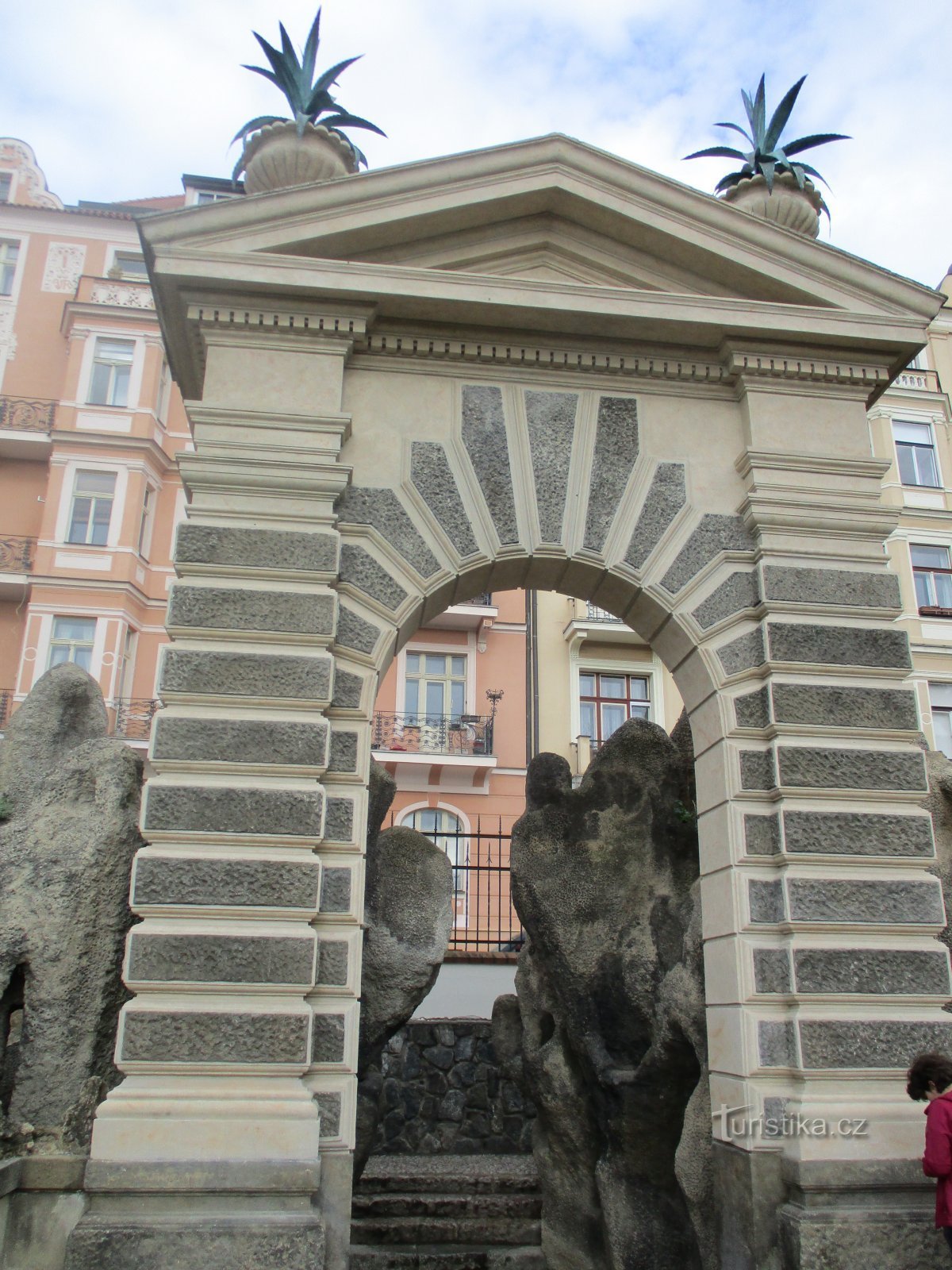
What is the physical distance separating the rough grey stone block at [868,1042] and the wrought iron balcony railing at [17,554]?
20.2 m

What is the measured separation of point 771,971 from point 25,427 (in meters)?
22.0

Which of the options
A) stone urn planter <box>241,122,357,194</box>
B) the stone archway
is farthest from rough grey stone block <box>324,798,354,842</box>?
stone urn planter <box>241,122,357,194</box>

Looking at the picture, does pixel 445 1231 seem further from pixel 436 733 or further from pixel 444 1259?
pixel 436 733

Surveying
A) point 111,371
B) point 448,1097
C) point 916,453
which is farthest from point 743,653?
point 111,371

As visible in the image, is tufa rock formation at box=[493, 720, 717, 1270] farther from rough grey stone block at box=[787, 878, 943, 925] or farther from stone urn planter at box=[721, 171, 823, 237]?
stone urn planter at box=[721, 171, 823, 237]

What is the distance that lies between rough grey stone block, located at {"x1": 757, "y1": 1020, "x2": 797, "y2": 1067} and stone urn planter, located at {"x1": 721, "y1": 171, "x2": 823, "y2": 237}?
6.36 meters

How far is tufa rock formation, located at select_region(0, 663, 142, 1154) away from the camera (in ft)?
22.8

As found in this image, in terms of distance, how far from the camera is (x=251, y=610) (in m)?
7.57

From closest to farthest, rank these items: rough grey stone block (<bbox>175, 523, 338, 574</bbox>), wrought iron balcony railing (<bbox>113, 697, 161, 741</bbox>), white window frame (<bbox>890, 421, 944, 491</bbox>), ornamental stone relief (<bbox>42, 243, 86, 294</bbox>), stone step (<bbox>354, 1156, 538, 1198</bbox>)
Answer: rough grey stone block (<bbox>175, 523, 338, 574</bbox>) < stone step (<bbox>354, 1156, 538, 1198</bbox>) < wrought iron balcony railing (<bbox>113, 697, 161, 741</bbox>) < white window frame (<bbox>890, 421, 944, 491</bbox>) < ornamental stone relief (<bbox>42, 243, 86, 294</bbox>)

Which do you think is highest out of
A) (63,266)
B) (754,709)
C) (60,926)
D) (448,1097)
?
(63,266)

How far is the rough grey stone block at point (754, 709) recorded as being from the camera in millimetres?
7867

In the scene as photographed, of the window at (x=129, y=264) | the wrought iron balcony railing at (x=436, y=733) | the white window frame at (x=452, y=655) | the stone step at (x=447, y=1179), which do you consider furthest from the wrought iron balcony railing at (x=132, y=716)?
the stone step at (x=447, y=1179)

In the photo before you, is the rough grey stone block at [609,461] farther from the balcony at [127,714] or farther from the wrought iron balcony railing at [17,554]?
the wrought iron balcony railing at [17,554]

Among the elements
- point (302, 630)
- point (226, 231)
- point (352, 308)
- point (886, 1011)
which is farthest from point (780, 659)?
point (226, 231)
